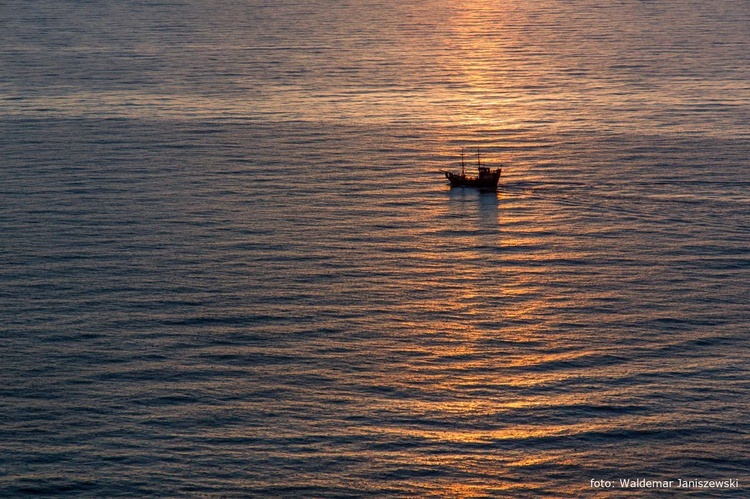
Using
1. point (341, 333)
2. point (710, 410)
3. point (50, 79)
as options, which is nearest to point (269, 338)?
point (341, 333)

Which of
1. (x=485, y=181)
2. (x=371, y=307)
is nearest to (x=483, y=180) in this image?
(x=485, y=181)

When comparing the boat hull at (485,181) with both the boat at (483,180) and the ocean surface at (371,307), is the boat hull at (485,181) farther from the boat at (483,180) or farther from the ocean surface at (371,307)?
the ocean surface at (371,307)

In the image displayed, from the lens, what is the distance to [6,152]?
5281 inches

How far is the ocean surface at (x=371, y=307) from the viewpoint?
217ft

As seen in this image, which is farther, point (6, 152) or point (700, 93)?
point (700, 93)

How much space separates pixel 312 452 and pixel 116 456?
1167cm

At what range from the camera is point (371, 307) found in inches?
3408

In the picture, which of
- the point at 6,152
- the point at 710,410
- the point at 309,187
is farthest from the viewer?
the point at 6,152

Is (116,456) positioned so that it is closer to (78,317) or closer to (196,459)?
(196,459)

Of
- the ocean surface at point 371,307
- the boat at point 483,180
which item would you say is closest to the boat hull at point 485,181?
the boat at point 483,180

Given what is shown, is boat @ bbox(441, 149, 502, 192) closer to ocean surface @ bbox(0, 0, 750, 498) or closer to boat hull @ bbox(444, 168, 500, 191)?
boat hull @ bbox(444, 168, 500, 191)

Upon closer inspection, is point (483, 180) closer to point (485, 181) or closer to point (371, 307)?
point (485, 181)

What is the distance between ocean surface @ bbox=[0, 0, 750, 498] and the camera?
66250 millimetres

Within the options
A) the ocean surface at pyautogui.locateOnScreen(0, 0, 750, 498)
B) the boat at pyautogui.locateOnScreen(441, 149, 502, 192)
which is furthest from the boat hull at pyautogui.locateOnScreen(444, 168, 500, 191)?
the ocean surface at pyautogui.locateOnScreen(0, 0, 750, 498)
